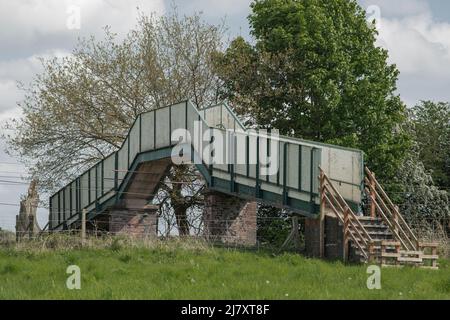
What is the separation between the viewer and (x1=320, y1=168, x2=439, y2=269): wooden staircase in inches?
886

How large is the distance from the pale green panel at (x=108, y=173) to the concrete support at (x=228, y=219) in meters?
4.89

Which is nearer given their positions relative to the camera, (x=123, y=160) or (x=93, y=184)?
(x=123, y=160)

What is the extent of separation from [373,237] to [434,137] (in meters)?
31.1

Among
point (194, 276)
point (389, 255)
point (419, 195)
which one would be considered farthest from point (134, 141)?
point (419, 195)

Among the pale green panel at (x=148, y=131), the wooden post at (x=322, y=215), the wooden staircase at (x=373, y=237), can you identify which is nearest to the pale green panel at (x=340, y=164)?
the wooden staircase at (x=373, y=237)

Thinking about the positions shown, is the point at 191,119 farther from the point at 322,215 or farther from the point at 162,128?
the point at 322,215

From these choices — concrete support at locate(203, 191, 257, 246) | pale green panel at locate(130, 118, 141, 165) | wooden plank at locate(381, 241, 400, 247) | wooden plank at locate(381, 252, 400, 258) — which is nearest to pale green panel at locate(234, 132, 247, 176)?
concrete support at locate(203, 191, 257, 246)

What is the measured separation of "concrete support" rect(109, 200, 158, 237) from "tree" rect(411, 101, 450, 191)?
1921 centimetres

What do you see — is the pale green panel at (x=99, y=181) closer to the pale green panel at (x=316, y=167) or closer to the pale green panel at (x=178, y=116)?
the pale green panel at (x=178, y=116)

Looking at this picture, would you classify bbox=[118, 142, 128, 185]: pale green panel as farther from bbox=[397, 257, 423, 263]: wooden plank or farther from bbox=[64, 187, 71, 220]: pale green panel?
bbox=[397, 257, 423, 263]: wooden plank

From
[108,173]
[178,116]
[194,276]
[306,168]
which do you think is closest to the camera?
[194,276]

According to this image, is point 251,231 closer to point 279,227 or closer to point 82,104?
point 279,227

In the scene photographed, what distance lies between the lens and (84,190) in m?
36.3

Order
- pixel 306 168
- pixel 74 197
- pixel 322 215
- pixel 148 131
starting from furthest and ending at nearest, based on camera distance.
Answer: pixel 74 197
pixel 148 131
pixel 306 168
pixel 322 215
